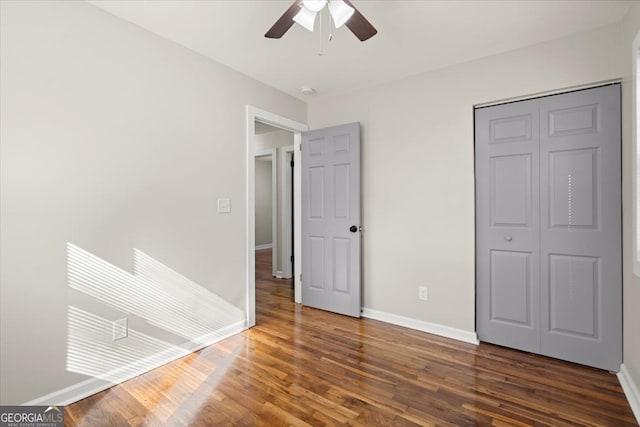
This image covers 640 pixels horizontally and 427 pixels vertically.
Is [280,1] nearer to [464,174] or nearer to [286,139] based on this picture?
[464,174]

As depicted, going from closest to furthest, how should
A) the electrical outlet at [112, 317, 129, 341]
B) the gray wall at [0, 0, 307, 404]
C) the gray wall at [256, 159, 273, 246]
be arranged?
the gray wall at [0, 0, 307, 404]
the electrical outlet at [112, 317, 129, 341]
the gray wall at [256, 159, 273, 246]

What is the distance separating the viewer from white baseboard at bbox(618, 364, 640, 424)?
70.3 inches

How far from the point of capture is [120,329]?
213 cm

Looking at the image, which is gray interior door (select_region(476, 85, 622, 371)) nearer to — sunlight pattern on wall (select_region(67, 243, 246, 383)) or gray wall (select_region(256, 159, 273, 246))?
sunlight pattern on wall (select_region(67, 243, 246, 383))

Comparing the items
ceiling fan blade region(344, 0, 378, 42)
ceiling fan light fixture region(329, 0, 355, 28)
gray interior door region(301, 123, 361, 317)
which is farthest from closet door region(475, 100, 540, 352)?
ceiling fan light fixture region(329, 0, 355, 28)

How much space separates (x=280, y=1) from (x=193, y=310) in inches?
94.0

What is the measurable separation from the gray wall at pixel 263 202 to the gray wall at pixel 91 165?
574 centimetres

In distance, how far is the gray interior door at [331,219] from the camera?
10.9ft

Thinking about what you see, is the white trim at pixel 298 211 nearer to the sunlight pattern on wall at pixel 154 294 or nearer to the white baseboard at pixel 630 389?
the sunlight pattern on wall at pixel 154 294

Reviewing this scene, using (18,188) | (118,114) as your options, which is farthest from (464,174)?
(18,188)

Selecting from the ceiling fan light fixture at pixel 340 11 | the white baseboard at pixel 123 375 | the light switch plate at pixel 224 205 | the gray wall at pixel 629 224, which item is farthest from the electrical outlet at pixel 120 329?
the gray wall at pixel 629 224

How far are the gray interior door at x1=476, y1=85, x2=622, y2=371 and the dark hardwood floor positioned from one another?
27 cm

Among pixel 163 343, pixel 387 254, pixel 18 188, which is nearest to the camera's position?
pixel 18 188

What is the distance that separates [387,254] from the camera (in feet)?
10.7
